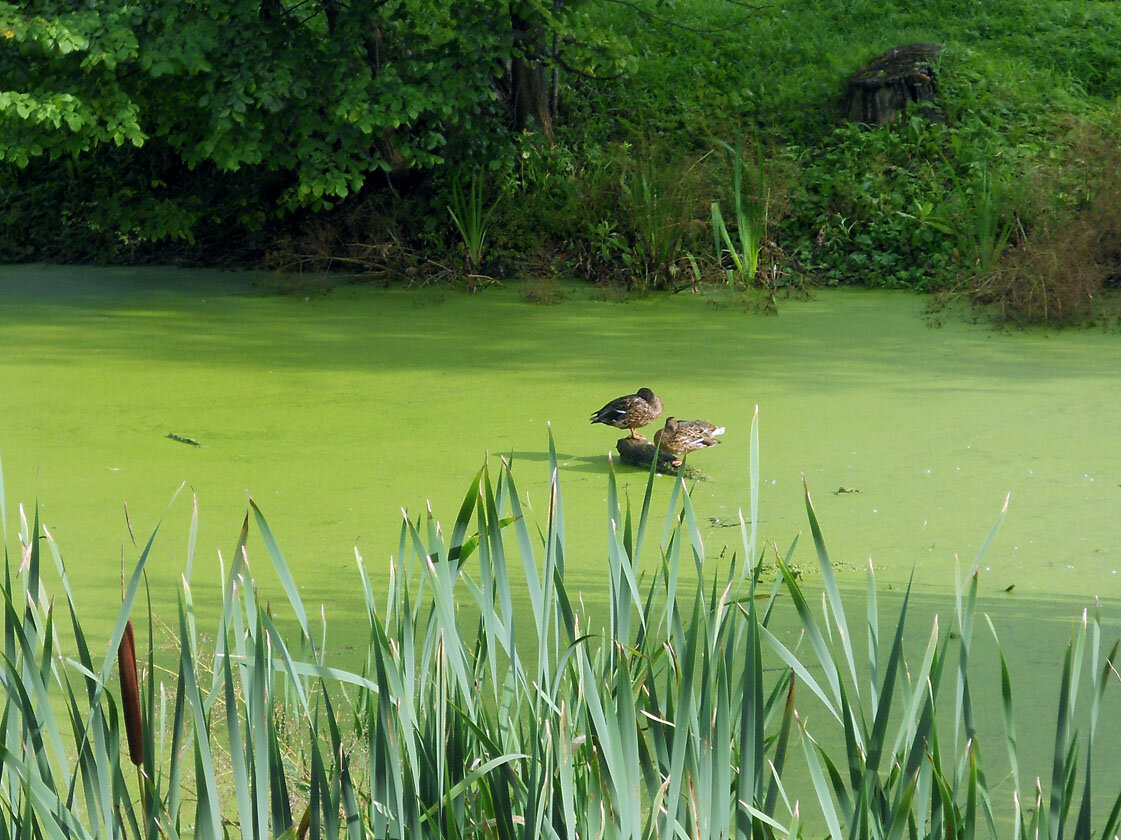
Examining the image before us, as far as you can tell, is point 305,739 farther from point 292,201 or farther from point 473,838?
point 292,201

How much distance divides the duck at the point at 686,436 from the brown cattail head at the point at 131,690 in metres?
2.11

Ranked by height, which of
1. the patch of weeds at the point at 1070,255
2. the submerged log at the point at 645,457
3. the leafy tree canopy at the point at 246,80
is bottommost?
the submerged log at the point at 645,457

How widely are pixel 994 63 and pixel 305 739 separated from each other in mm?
Result: 6481

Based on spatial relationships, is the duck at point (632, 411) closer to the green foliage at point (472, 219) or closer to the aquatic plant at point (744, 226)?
the aquatic plant at point (744, 226)

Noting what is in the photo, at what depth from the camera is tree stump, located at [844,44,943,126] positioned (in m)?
6.87

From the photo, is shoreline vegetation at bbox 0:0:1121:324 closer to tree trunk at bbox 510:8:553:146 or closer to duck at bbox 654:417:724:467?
tree trunk at bbox 510:8:553:146

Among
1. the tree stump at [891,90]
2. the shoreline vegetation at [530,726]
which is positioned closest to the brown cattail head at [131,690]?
the shoreline vegetation at [530,726]

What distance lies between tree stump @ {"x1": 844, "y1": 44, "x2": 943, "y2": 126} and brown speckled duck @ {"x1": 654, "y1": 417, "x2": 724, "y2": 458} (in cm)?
399

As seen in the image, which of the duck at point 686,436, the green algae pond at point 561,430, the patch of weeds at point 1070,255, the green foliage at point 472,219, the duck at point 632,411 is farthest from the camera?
the green foliage at point 472,219

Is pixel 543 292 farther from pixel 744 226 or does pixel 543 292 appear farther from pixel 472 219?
pixel 744 226

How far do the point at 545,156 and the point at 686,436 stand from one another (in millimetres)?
3616

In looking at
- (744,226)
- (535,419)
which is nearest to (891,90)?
(744,226)

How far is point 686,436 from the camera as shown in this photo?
336 cm

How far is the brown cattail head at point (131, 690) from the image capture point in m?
1.16
